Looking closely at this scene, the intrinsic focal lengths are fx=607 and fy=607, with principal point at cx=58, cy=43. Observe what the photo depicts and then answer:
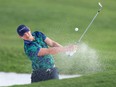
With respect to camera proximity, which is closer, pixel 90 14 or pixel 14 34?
pixel 14 34

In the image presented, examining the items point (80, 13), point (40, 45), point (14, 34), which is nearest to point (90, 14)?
point (80, 13)

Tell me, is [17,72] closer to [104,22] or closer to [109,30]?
[109,30]

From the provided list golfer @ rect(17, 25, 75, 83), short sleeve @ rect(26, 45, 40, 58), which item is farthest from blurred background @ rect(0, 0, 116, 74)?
short sleeve @ rect(26, 45, 40, 58)

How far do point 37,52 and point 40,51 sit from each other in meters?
0.07

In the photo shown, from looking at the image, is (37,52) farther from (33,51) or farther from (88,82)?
(88,82)

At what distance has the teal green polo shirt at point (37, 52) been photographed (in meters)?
11.4

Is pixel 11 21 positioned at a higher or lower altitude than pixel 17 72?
higher

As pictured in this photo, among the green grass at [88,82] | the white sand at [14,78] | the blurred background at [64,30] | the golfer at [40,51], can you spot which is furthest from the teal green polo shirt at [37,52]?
the white sand at [14,78]

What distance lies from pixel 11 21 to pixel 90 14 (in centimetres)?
402

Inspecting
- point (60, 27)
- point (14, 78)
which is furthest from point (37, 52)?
point (60, 27)

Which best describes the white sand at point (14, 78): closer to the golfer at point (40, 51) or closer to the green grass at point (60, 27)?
the green grass at point (60, 27)

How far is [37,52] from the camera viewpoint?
1131 centimetres

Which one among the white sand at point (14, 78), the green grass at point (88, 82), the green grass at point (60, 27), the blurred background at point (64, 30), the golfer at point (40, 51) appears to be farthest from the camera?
the green grass at point (60, 27)

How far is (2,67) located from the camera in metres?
18.2
